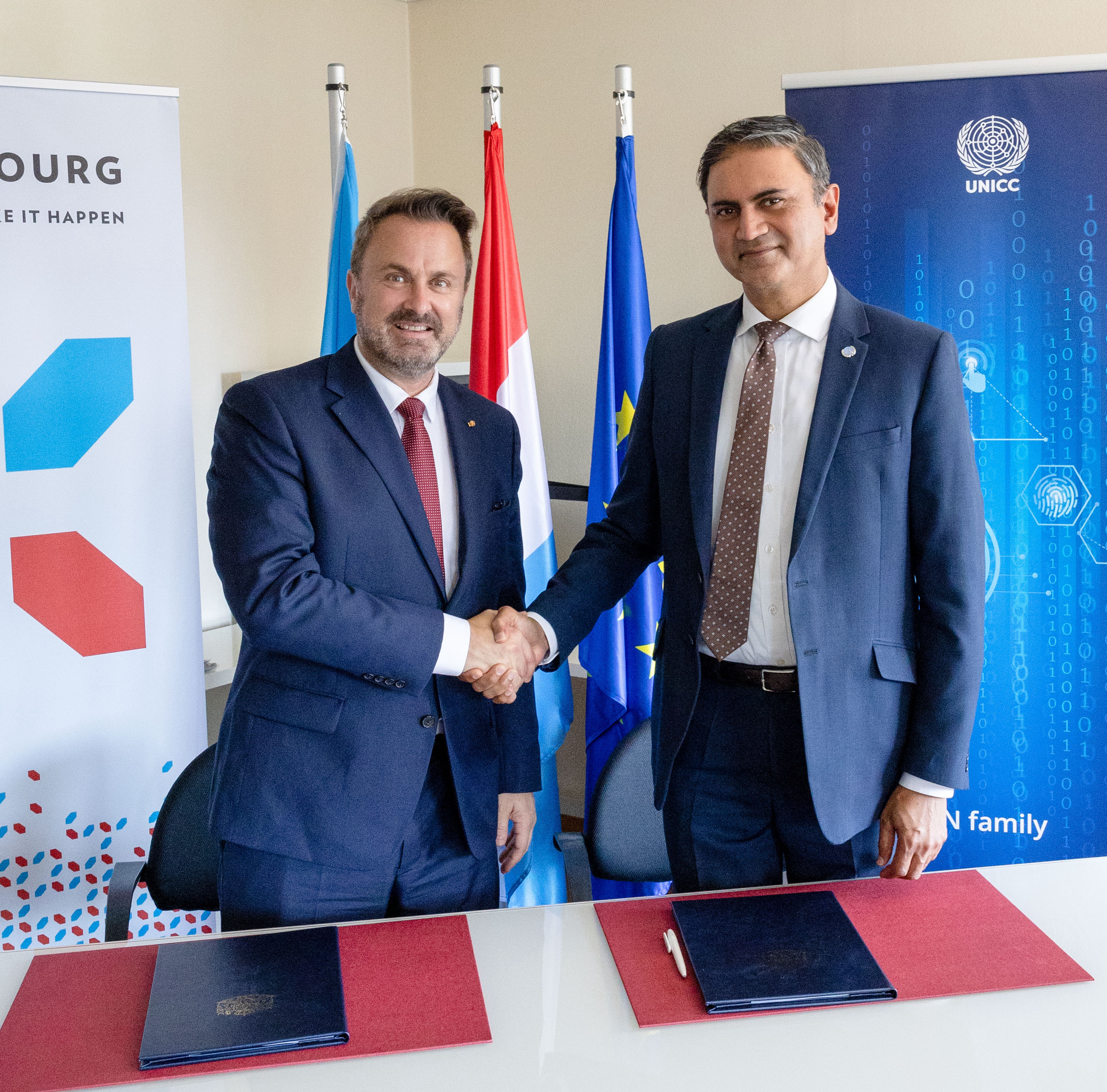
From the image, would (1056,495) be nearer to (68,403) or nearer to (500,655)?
(500,655)

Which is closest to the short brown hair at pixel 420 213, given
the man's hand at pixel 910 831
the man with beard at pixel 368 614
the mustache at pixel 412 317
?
the man with beard at pixel 368 614

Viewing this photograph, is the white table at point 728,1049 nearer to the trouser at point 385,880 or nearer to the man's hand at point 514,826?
the trouser at point 385,880

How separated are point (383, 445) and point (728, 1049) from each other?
3.45ft

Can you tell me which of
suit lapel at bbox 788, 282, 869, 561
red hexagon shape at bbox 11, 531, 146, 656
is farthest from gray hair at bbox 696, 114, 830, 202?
red hexagon shape at bbox 11, 531, 146, 656

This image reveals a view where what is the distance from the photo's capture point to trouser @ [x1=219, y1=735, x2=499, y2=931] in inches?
67.6

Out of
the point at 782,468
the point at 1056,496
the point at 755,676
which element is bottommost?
the point at 755,676

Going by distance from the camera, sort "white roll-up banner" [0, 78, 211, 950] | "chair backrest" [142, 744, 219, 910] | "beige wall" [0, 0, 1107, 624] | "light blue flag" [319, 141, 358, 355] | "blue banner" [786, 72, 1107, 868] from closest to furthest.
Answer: "chair backrest" [142, 744, 219, 910], "white roll-up banner" [0, 78, 211, 950], "blue banner" [786, 72, 1107, 868], "light blue flag" [319, 141, 358, 355], "beige wall" [0, 0, 1107, 624]

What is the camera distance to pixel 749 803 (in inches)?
70.6

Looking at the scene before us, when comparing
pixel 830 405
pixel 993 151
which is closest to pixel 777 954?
pixel 830 405

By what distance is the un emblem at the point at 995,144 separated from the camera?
8.78ft

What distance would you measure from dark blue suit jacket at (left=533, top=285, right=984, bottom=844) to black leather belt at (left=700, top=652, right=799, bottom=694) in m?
0.03

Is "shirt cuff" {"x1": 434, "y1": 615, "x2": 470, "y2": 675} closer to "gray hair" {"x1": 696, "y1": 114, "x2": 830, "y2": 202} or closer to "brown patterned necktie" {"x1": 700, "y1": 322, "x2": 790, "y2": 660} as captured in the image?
"brown patterned necktie" {"x1": 700, "y1": 322, "x2": 790, "y2": 660}

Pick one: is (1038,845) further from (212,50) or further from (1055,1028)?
(212,50)

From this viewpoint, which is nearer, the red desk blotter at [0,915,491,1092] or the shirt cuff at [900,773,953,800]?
the red desk blotter at [0,915,491,1092]
